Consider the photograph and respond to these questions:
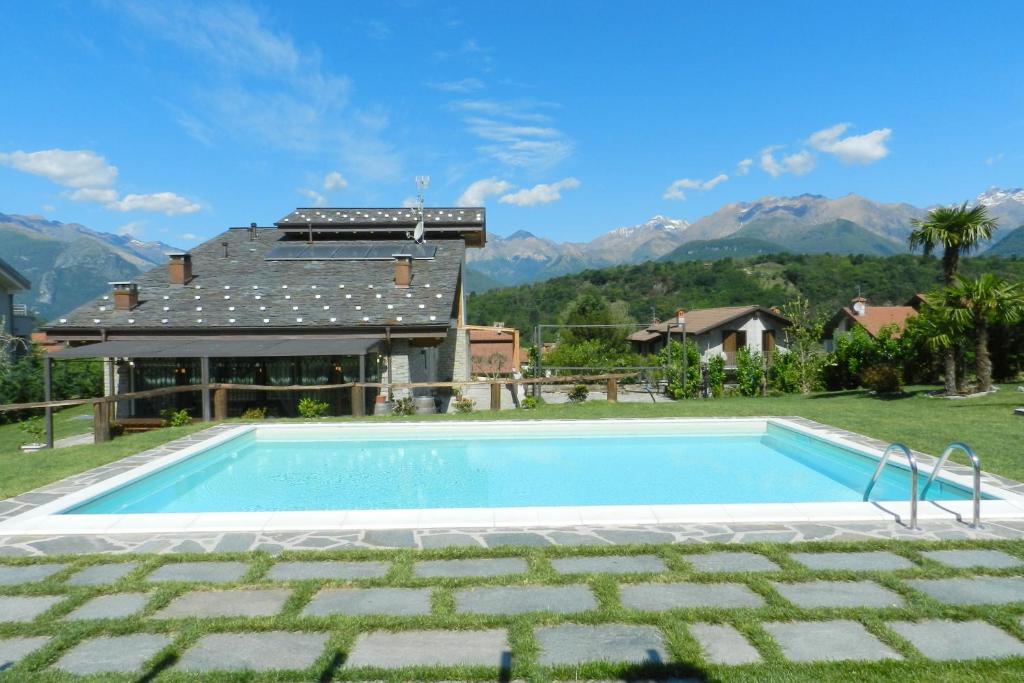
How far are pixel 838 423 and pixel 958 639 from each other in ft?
28.3

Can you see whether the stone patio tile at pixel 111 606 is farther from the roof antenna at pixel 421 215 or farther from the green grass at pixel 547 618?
the roof antenna at pixel 421 215

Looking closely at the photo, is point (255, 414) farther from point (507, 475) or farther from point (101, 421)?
point (507, 475)

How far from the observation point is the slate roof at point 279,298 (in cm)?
1581

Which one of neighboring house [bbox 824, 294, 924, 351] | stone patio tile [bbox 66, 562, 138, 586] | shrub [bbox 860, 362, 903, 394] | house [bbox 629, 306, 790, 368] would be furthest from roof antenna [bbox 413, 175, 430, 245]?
neighboring house [bbox 824, 294, 924, 351]

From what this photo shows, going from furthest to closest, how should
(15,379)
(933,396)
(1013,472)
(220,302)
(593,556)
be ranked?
(15,379)
(220,302)
(933,396)
(1013,472)
(593,556)

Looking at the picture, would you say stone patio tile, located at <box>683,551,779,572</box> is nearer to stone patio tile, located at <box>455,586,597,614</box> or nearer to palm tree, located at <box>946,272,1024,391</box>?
stone patio tile, located at <box>455,586,597,614</box>

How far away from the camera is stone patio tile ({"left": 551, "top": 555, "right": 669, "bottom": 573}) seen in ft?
14.1

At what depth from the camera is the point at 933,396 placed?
49.2 ft

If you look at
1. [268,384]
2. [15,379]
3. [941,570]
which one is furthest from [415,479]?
[15,379]

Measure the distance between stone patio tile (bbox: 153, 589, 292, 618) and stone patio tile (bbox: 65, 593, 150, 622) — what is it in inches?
7.5

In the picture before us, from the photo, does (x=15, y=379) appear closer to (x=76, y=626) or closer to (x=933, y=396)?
(x=76, y=626)

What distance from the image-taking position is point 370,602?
380 cm

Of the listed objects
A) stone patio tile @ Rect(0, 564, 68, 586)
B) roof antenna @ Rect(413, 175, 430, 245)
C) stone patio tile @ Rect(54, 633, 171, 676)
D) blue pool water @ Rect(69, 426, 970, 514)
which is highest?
roof antenna @ Rect(413, 175, 430, 245)

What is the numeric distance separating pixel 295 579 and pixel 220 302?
1450 cm
